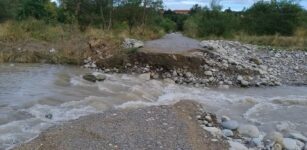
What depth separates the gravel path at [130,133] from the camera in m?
6.08

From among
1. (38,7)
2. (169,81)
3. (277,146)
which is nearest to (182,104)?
(277,146)

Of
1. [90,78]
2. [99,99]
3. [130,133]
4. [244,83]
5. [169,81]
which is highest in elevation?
[130,133]

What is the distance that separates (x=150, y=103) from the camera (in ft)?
33.5

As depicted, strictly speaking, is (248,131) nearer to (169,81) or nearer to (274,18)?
(169,81)

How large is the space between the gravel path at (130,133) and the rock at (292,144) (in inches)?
44.9

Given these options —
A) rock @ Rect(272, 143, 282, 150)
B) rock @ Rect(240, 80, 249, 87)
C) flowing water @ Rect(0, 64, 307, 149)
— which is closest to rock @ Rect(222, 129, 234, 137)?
rock @ Rect(272, 143, 282, 150)

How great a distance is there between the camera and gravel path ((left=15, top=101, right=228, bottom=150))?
6.08 m

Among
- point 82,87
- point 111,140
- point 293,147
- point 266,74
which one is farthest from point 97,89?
point 266,74

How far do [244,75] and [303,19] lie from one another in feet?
73.6

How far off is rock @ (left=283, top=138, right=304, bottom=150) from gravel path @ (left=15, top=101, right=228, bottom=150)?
3.75 ft

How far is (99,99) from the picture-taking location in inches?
391

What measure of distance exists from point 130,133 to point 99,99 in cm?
338

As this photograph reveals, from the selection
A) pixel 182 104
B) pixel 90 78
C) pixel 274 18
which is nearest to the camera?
pixel 182 104

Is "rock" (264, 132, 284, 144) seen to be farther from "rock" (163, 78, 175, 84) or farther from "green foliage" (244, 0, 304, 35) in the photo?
"green foliage" (244, 0, 304, 35)
